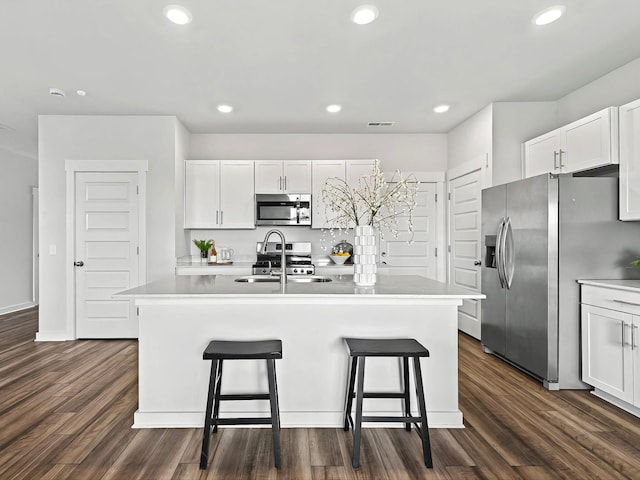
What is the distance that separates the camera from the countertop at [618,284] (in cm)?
276

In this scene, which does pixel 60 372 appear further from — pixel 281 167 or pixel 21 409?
pixel 281 167

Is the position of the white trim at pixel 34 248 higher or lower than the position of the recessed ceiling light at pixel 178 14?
lower

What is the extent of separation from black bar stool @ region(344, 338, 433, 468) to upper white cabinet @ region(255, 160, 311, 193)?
10.2 feet

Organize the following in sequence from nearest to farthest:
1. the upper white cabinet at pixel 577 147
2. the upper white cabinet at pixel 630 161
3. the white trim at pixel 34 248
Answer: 1. the upper white cabinet at pixel 630 161
2. the upper white cabinet at pixel 577 147
3. the white trim at pixel 34 248

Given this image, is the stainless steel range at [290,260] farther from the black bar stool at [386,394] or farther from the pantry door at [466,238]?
the black bar stool at [386,394]

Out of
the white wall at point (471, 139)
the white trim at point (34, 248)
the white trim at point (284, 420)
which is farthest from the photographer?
the white trim at point (34, 248)

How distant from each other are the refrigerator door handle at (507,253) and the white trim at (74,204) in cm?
383

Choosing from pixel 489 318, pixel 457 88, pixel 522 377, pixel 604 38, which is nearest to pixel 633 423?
pixel 522 377

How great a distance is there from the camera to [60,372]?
368cm

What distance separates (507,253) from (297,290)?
2.19 metres

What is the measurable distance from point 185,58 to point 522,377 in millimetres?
3844

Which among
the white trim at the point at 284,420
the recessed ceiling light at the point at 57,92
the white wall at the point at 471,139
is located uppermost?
the recessed ceiling light at the point at 57,92

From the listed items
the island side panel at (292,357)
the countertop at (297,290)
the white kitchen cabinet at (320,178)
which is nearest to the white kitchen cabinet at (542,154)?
the countertop at (297,290)

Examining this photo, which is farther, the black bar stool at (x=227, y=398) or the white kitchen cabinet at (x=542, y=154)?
the white kitchen cabinet at (x=542, y=154)
